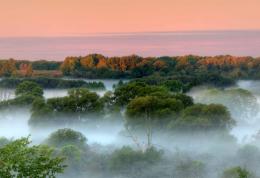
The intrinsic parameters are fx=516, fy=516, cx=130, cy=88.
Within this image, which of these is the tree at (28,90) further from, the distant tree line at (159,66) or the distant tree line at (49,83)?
the distant tree line at (159,66)

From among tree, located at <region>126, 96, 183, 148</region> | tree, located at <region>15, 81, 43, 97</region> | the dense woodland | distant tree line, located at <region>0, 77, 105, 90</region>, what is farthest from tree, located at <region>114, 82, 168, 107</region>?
distant tree line, located at <region>0, 77, 105, 90</region>

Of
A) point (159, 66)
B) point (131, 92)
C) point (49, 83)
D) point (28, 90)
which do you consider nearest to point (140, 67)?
point (159, 66)

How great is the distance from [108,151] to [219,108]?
11.7m

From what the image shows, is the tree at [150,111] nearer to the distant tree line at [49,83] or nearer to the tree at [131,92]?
the tree at [131,92]

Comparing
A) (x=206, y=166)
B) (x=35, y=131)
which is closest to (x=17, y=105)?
(x=35, y=131)

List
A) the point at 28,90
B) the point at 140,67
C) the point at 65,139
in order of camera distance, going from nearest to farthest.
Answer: the point at 65,139 → the point at 28,90 → the point at 140,67

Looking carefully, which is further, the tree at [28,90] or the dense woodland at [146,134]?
the tree at [28,90]

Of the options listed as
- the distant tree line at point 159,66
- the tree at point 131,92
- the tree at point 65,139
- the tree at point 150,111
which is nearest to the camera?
the tree at point 65,139

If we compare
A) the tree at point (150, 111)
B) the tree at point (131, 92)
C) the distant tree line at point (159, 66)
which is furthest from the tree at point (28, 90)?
the distant tree line at point (159, 66)

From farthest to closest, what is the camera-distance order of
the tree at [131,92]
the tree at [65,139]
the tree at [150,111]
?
the tree at [131,92] < the tree at [150,111] < the tree at [65,139]

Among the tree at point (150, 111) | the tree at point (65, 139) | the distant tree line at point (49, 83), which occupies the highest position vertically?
the tree at point (150, 111)

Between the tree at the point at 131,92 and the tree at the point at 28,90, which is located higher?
the tree at the point at 131,92

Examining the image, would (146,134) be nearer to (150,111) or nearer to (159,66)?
(150,111)

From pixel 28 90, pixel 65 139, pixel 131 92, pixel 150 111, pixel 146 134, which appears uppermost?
pixel 131 92
